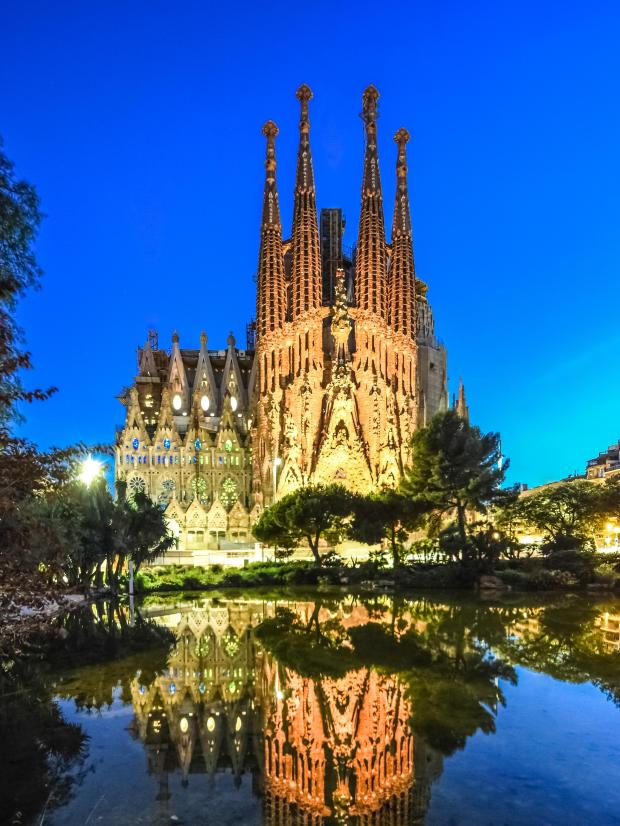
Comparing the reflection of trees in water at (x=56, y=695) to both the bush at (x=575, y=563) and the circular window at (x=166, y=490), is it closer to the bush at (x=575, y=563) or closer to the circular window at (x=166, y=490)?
the bush at (x=575, y=563)

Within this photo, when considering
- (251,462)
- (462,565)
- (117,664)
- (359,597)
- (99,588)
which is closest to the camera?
(117,664)

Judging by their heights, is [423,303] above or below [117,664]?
above

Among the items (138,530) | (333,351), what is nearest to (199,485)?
(333,351)

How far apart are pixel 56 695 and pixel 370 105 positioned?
272ft

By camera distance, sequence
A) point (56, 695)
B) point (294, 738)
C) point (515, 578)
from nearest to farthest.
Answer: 1. point (294, 738)
2. point (56, 695)
3. point (515, 578)

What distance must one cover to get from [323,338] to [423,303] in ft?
63.1

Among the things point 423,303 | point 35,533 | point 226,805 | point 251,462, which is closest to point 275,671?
point 226,805

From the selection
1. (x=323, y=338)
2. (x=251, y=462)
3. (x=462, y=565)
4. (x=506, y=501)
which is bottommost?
(x=462, y=565)

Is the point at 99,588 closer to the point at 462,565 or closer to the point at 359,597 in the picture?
the point at 359,597

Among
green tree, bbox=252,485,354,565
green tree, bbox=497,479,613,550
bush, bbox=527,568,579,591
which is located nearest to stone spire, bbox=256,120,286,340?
green tree, bbox=252,485,354,565

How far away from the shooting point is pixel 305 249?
251 ft

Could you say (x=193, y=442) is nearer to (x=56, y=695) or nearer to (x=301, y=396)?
(x=301, y=396)

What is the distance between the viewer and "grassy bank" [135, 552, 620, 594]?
3541cm

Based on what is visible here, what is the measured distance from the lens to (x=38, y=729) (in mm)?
11008
